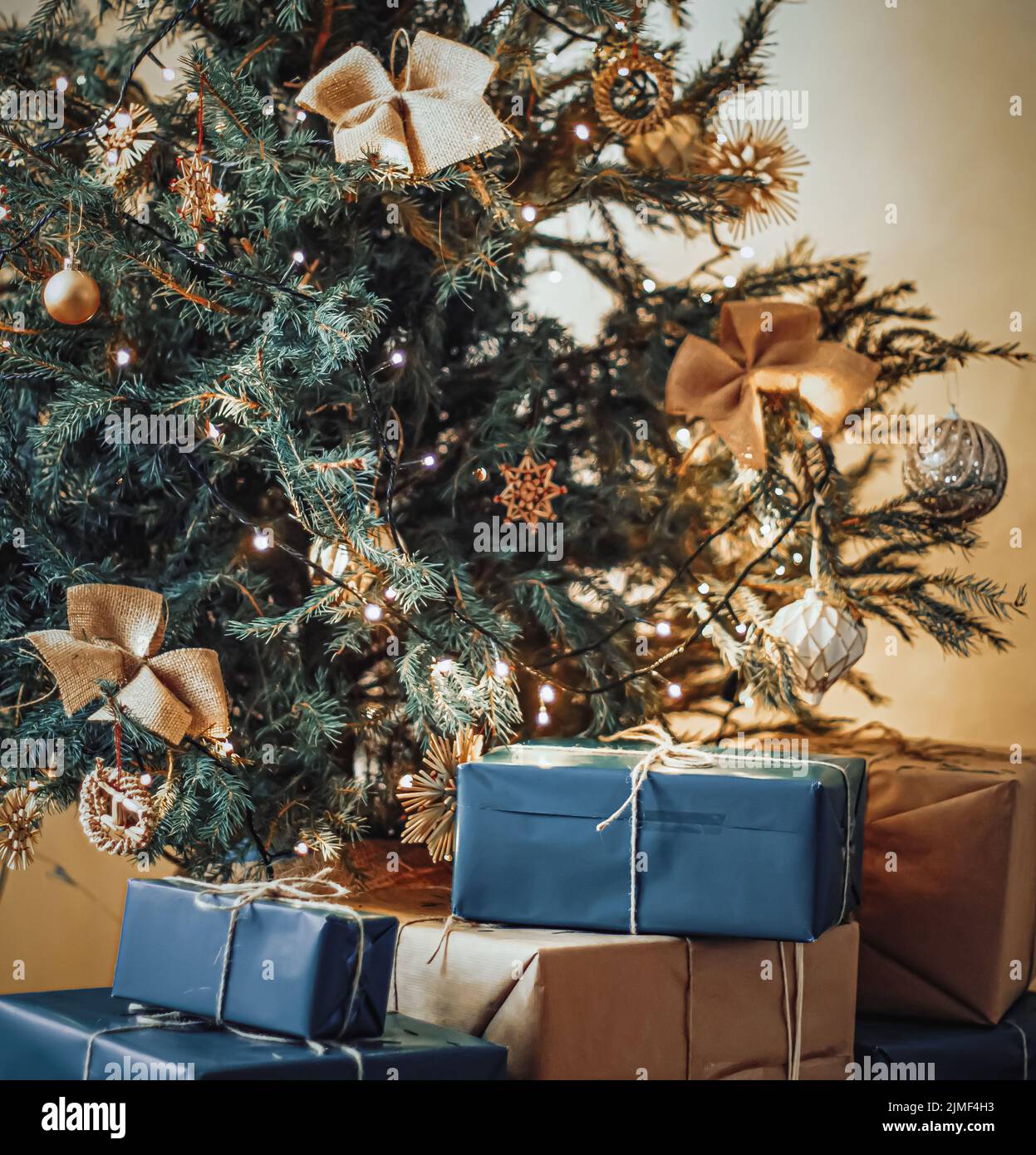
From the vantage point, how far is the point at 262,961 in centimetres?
75

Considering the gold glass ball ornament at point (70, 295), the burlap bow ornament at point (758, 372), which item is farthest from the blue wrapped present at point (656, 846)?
the gold glass ball ornament at point (70, 295)

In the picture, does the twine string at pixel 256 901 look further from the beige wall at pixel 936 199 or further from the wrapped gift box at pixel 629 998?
the beige wall at pixel 936 199

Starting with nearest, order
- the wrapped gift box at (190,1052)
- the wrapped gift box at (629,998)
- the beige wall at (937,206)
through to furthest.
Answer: the wrapped gift box at (190,1052), the wrapped gift box at (629,998), the beige wall at (937,206)

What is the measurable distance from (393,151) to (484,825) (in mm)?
509

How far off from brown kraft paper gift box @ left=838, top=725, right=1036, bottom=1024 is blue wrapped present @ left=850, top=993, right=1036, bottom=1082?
0.02 metres

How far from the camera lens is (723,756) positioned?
0.94 metres

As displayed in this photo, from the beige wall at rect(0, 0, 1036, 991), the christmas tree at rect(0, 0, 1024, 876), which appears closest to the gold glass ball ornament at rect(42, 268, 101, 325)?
the christmas tree at rect(0, 0, 1024, 876)

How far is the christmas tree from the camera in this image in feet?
2.95

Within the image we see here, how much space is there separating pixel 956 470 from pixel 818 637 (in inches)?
12.6

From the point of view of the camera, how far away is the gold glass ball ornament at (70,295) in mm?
849

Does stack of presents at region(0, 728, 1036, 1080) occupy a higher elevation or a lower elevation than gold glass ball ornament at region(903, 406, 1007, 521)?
lower

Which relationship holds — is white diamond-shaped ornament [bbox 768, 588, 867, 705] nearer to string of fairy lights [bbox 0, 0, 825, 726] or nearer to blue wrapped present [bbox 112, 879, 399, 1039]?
string of fairy lights [bbox 0, 0, 825, 726]

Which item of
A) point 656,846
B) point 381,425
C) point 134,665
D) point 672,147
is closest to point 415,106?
point 381,425
